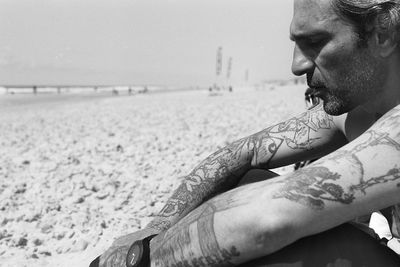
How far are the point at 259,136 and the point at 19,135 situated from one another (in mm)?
8607

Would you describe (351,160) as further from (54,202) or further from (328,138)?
(54,202)

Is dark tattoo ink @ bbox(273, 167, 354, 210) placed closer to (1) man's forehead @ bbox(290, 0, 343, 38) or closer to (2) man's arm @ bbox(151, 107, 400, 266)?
(2) man's arm @ bbox(151, 107, 400, 266)

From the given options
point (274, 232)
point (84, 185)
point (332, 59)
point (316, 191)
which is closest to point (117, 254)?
point (274, 232)

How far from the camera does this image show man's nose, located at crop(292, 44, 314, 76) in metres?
1.90

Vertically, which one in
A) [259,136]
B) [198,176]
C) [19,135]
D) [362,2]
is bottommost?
[19,135]

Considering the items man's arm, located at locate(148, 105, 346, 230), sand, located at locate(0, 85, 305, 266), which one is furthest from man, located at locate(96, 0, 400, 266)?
sand, located at locate(0, 85, 305, 266)

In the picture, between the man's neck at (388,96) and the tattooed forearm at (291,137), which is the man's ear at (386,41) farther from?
the tattooed forearm at (291,137)

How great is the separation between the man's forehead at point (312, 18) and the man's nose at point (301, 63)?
0.23ft

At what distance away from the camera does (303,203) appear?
1515mm

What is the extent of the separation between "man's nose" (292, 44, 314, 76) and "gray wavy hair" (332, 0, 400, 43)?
0.22 metres

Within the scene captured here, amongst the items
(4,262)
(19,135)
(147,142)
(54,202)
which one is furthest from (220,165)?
(19,135)

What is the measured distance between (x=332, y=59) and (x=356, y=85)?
14 centimetres

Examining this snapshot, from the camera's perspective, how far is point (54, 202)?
449 cm

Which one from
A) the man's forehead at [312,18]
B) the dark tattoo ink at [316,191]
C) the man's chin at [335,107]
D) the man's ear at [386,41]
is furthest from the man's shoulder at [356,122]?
the dark tattoo ink at [316,191]
